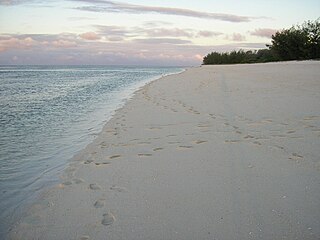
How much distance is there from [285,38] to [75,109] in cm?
3990

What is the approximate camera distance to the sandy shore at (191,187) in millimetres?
2258

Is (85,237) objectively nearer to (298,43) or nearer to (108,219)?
(108,219)

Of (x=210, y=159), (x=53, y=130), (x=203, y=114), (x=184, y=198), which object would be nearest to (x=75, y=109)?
(x=53, y=130)

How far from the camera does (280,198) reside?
2594mm

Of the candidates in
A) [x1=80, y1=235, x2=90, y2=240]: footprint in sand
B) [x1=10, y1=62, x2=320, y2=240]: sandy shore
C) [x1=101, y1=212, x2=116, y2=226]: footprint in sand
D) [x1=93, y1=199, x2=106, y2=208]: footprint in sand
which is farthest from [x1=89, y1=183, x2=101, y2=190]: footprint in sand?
[x1=80, y1=235, x2=90, y2=240]: footprint in sand

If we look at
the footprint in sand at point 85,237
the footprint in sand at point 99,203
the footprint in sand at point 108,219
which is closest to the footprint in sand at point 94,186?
the footprint in sand at point 99,203

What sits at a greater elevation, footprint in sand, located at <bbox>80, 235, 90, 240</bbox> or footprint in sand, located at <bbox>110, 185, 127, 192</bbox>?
footprint in sand, located at <bbox>110, 185, 127, 192</bbox>

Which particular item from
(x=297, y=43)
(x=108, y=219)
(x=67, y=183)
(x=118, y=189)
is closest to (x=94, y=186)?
(x=118, y=189)

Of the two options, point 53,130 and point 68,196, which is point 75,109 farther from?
point 68,196

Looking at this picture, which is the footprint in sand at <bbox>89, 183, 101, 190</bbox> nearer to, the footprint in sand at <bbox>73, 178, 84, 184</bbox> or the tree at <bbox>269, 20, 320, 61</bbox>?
the footprint in sand at <bbox>73, 178, 84, 184</bbox>

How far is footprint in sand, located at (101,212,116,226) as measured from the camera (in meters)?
2.37

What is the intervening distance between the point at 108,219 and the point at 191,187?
3.12 ft

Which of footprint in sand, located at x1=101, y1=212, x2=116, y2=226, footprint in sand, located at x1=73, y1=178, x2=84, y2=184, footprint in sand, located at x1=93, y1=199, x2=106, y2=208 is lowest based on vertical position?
footprint in sand, located at x1=73, y1=178, x2=84, y2=184

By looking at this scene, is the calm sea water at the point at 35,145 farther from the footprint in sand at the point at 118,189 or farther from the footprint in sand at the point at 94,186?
the footprint in sand at the point at 118,189
